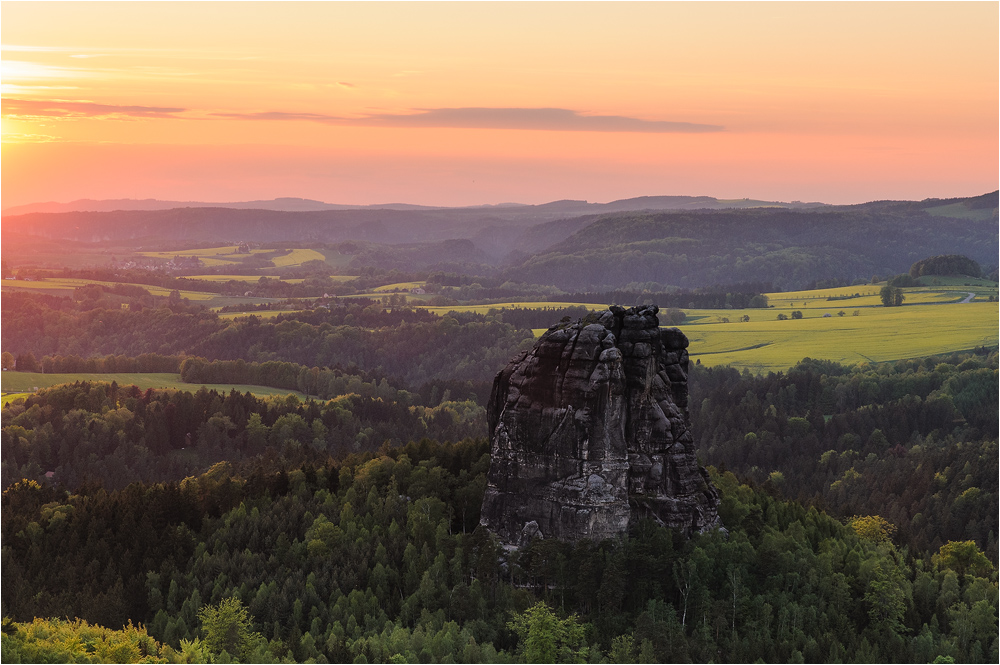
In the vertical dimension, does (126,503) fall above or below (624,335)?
below

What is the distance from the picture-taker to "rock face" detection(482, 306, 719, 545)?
9006cm

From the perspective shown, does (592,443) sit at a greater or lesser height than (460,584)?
greater

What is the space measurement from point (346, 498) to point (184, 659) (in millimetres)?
26920

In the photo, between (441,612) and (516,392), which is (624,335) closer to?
(516,392)

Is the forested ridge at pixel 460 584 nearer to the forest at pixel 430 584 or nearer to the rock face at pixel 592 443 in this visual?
the forest at pixel 430 584

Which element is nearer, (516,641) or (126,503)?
(516,641)

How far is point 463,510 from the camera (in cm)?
9900

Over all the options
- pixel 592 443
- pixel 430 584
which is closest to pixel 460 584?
pixel 430 584

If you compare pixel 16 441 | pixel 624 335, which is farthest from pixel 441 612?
pixel 16 441

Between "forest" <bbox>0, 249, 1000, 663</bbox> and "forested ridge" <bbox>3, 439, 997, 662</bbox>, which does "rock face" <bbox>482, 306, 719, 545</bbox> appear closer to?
"forest" <bbox>0, 249, 1000, 663</bbox>

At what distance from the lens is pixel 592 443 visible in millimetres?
89938

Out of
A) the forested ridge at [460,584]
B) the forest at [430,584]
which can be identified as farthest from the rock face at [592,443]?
the forested ridge at [460,584]

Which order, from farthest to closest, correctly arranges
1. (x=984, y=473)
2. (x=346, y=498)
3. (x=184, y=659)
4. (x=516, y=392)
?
(x=984, y=473) < (x=346, y=498) < (x=516, y=392) < (x=184, y=659)

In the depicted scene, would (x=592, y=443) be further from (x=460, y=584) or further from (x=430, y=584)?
(x=430, y=584)
